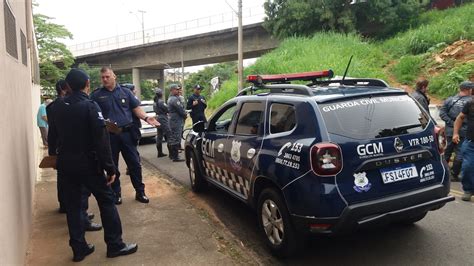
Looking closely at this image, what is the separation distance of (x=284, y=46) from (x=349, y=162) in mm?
18509

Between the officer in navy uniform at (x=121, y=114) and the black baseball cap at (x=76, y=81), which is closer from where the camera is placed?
the black baseball cap at (x=76, y=81)

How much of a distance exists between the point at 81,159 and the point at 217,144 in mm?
2022

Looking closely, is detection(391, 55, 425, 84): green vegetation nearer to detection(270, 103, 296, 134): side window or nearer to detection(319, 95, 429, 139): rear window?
detection(319, 95, 429, 139): rear window

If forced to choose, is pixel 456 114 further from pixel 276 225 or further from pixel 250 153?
pixel 276 225

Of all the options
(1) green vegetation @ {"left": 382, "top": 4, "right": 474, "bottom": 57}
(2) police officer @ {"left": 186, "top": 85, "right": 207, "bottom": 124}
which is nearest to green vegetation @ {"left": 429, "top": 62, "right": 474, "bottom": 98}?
(1) green vegetation @ {"left": 382, "top": 4, "right": 474, "bottom": 57}

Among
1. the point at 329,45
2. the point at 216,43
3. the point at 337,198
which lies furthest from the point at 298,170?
the point at 216,43

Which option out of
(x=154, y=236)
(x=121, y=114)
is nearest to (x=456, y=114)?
(x=154, y=236)

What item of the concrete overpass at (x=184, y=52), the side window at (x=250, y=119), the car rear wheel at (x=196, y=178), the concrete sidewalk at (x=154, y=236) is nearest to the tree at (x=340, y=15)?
the concrete overpass at (x=184, y=52)

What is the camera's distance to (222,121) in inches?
230

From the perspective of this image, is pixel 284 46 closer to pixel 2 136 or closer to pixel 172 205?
pixel 172 205

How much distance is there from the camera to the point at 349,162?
3.36 metres

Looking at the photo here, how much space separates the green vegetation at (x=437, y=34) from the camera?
1571cm

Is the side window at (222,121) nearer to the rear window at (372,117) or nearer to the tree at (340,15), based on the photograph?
the rear window at (372,117)

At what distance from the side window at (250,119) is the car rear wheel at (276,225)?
784 mm
